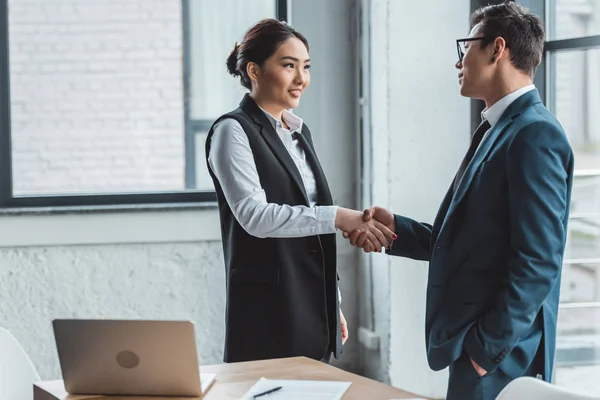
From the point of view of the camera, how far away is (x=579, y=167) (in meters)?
3.12

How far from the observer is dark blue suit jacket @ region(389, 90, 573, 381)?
76.8 inches

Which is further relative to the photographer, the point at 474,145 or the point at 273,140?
the point at 273,140

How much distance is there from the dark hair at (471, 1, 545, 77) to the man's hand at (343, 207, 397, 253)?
741 mm

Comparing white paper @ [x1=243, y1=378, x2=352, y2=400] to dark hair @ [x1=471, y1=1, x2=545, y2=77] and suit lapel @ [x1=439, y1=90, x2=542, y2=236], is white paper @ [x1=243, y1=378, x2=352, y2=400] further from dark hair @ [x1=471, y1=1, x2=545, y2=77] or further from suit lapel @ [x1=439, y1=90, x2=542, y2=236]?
dark hair @ [x1=471, y1=1, x2=545, y2=77]

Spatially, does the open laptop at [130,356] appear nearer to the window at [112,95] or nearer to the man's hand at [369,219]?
the man's hand at [369,219]

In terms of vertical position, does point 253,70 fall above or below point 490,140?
above

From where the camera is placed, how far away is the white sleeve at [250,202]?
246 cm

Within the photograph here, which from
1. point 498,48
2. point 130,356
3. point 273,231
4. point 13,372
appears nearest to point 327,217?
point 273,231

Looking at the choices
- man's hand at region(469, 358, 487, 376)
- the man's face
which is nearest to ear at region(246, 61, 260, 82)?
the man's face

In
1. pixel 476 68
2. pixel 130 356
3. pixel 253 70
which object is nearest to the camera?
pixel 130 356

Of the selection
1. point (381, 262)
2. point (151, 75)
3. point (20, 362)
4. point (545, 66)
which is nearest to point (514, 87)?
point (545, 66)

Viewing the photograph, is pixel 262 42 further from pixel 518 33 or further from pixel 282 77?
pixel 518 33

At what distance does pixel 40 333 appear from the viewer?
3750 mm

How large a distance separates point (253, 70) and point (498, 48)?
2.77 feet
